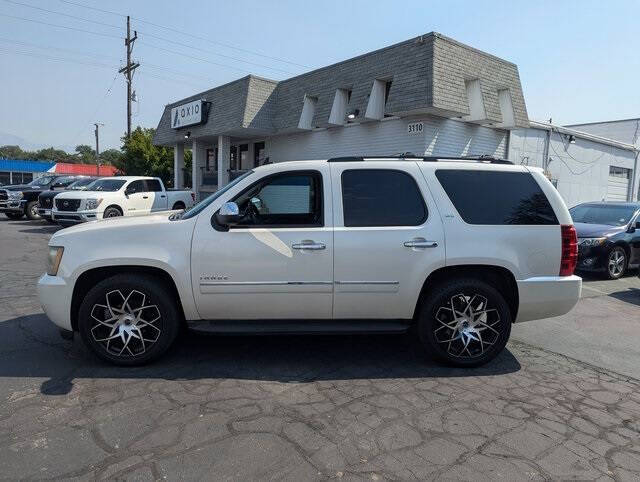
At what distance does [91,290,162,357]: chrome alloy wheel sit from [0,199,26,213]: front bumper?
18.3 metres

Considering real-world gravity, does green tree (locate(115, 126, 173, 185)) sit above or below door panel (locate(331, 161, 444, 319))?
above

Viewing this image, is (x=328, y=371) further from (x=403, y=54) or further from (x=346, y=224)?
(x=403, y=54)

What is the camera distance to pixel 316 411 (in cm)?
355

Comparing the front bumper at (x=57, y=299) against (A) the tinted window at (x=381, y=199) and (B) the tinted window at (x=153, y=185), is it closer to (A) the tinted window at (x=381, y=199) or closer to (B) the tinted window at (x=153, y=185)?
(A) the tinted window at (x=381, y=199)

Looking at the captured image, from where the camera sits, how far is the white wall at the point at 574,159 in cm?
1759

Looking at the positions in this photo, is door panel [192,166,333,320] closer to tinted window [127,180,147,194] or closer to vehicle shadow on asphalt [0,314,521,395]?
vehicle shadow on asphalt [0,314,521,395]

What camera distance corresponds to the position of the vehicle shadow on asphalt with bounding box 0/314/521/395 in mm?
4191

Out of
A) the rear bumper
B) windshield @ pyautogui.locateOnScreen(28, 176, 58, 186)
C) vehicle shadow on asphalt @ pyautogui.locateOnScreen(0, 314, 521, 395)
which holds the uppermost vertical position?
windshield @ pyautogui.locateOnScreen(28, 176, 58, 186)

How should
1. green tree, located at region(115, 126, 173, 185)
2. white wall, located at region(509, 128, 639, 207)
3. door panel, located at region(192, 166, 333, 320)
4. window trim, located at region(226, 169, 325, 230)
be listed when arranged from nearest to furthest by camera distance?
door panel, located at region(192, 166, 333, 320) < window trim, located at region(226, 169, 325, 230) < white wall, located at region(509, 128, 639, 207) < green tree, located at region(115, 126, 173, 185)

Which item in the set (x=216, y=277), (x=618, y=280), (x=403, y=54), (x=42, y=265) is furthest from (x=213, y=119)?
(x=216, y=277)

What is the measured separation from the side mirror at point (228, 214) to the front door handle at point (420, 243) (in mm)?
1540

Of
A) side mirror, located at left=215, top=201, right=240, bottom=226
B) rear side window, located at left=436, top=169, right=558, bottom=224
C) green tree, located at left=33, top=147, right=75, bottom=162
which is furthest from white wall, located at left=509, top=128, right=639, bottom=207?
green tree, located at left=33, top=147, right=75, bottom=162

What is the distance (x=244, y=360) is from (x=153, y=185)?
42.4 ft

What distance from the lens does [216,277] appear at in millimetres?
4191
